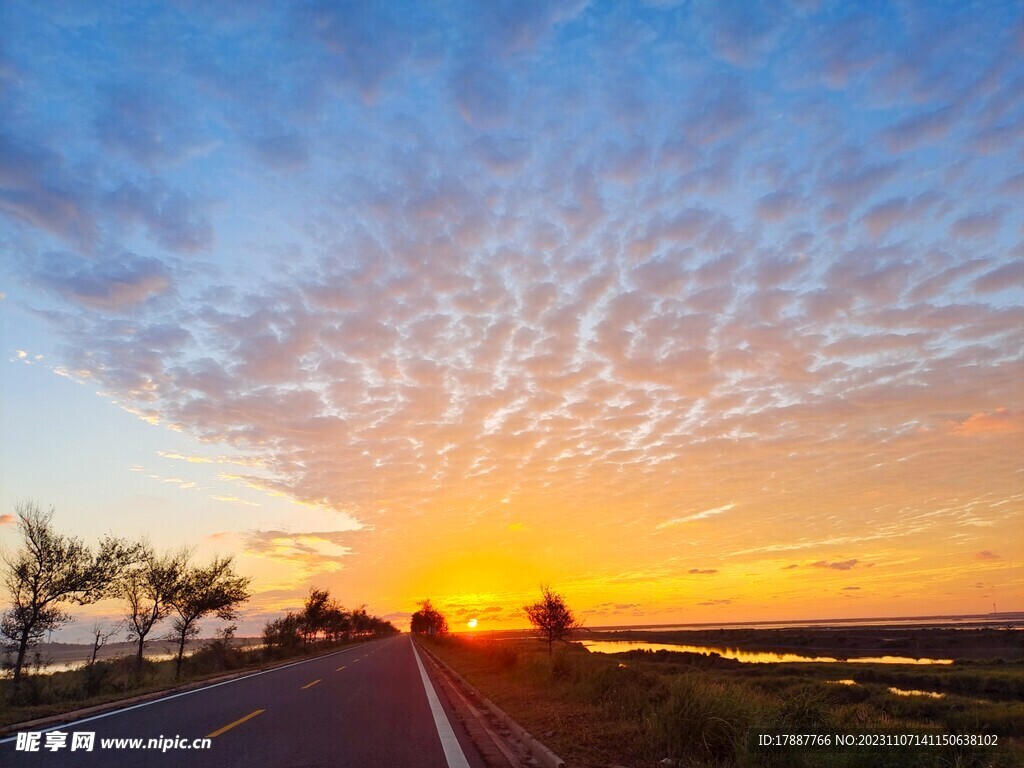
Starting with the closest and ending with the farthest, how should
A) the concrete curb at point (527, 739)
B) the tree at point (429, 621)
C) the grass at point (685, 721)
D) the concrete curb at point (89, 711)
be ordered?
1. the grass at point (685, 721)
2. the concrete curb at point (527, 739)
3. the concrete curb at point (89, 711)
4. the tree at point (429, 621)

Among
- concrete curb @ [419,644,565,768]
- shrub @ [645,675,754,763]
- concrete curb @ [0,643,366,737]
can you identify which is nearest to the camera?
shrub @ [645,675,754,763]

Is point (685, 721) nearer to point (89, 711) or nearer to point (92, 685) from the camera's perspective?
point (89, 711)

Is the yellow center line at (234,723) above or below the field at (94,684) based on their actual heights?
above

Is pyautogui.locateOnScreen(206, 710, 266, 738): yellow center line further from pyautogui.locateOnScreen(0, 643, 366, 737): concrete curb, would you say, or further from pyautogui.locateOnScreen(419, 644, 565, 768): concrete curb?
pyautogui.locateOnScreen(419, 644, 565, 768): concrete curb

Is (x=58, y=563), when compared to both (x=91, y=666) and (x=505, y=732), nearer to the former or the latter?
(x=91, y=666)

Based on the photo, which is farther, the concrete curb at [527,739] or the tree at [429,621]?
the tree at [429,621]

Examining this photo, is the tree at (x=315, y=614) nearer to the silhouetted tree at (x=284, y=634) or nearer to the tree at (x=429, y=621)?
the silhouetted tree at (x=284, y=634)

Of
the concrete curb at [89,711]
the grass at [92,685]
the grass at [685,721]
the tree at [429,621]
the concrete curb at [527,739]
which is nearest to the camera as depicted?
the grass at [685,721]

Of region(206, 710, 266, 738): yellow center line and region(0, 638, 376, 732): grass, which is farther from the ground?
region(206, 710, 266, 738): yellow center line

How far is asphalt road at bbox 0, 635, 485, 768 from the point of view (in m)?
8.09

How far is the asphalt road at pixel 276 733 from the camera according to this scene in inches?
319

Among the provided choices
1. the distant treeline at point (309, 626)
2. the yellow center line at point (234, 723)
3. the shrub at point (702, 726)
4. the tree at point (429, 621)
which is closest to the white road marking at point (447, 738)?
the shrub at point (702, 726)

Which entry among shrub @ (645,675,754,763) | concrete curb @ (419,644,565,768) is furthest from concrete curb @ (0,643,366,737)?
shrub @ (645,675,754,763)

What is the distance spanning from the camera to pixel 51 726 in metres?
11.2
